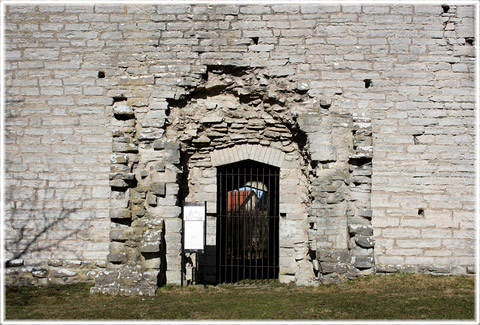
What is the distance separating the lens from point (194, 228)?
7152 millimetres

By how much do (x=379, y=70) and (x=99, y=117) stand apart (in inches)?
187

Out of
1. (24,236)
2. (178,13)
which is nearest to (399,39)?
(178,13)

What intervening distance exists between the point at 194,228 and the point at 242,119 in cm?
201

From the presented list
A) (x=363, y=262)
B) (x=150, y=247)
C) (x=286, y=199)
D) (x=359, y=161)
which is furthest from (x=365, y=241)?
(x=150, y=247)

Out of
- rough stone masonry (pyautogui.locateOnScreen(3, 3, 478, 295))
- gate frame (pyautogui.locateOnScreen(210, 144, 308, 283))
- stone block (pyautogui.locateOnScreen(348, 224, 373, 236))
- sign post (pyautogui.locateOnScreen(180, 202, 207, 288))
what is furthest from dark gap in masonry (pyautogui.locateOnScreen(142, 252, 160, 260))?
stone block (pyautogui.locateOnScreen(348, 224, 373, 236))

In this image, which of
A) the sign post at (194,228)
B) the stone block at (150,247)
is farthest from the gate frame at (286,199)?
the stone block at (150,247)

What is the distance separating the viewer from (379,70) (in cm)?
780

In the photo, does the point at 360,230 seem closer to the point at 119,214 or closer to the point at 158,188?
the point at 158,188

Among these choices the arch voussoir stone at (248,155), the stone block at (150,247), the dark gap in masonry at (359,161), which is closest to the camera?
the stone block at (150,247)

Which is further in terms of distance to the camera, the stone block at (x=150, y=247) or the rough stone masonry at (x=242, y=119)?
the rough stone masonry at (x=242, y=119)

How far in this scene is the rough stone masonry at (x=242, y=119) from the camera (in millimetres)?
7609

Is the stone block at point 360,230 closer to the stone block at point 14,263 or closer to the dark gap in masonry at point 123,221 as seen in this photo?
the dark gap in masonry at point 123,221

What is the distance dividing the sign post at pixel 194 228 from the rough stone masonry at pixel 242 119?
368 millimetres

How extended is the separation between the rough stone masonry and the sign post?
368mm
